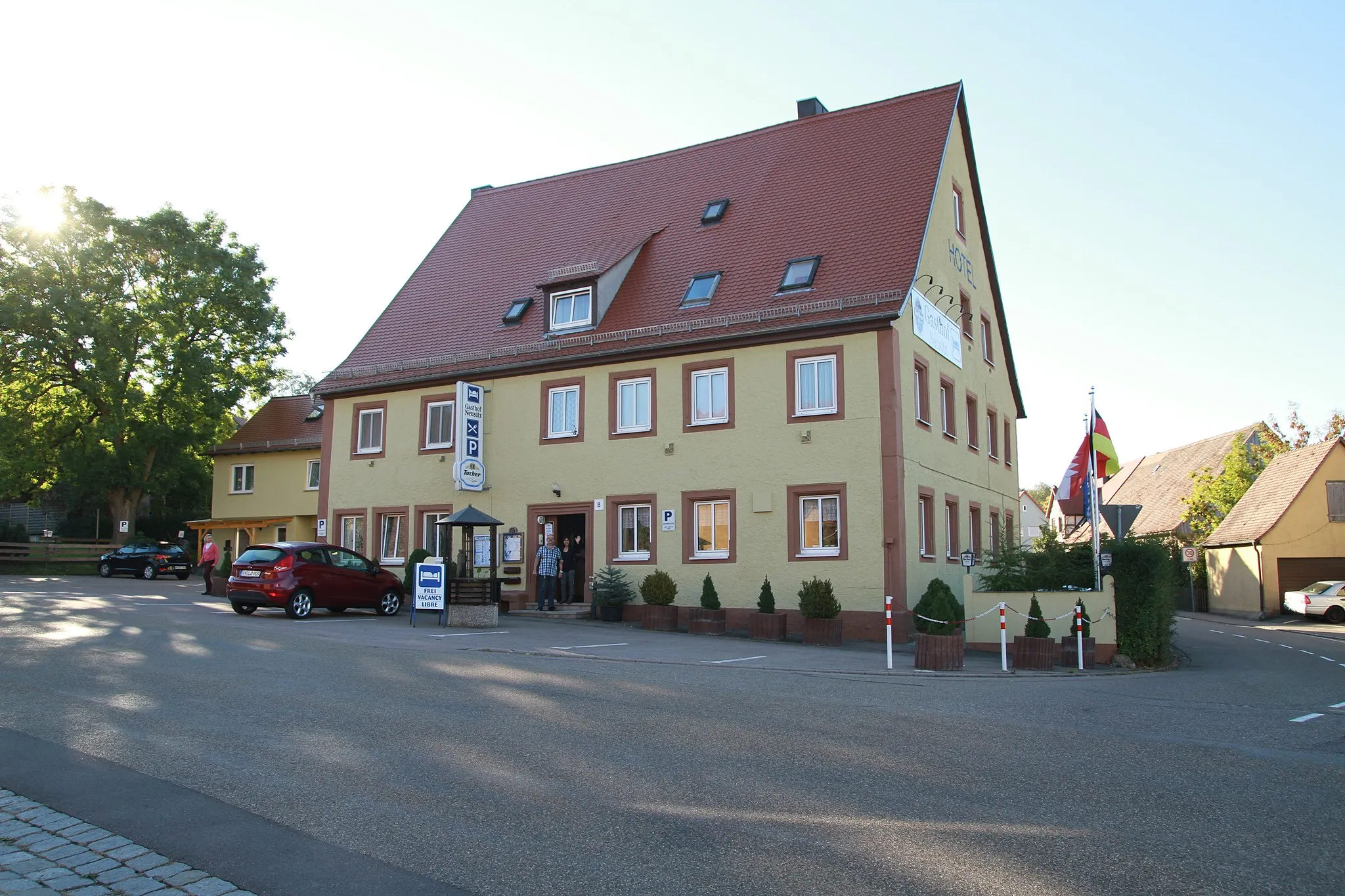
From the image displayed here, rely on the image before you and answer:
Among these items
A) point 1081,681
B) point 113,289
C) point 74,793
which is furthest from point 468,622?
point 113,289

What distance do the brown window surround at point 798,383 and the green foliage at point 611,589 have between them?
5.24 m

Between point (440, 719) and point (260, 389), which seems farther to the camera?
point (260, 389)

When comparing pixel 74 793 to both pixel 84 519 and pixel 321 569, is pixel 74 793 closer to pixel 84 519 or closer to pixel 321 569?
pixel 321 569

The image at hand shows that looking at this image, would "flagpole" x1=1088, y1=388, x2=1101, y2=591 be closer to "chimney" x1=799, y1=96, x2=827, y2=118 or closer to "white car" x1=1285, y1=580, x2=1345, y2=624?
"chimney" x1=799, y1=96, x2=827, y2=118

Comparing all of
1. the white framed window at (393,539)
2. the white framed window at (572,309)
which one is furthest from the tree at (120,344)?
the white framed window at (572,309)

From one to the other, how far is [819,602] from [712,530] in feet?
14.2

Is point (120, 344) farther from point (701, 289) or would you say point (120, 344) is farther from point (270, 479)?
point (701, 289)

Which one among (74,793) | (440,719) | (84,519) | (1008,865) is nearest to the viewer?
(1008,865)

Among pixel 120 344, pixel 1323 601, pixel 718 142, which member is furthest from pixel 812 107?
pixel 120 344

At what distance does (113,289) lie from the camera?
157 feet

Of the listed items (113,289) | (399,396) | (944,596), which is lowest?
(944,596)

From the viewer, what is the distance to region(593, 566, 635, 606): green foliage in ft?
81.1

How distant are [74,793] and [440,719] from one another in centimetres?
318

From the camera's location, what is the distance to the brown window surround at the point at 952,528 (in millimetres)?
26484
